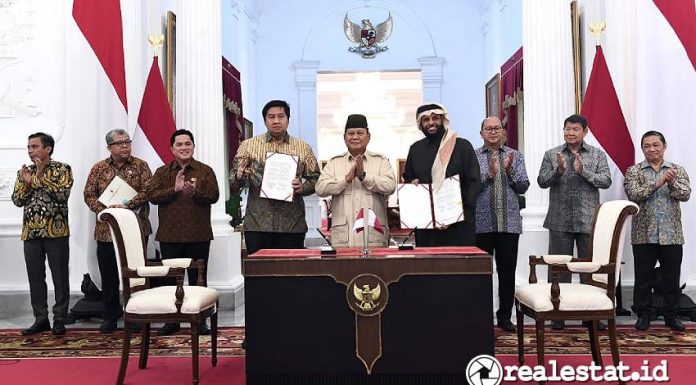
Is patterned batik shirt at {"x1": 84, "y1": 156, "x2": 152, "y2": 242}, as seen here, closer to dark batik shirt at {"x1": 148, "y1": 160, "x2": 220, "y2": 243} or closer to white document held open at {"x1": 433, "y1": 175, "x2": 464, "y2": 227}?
dark batik shirt at {"x1": 148, "y1": 160, "x2": 220, "y2": 243}

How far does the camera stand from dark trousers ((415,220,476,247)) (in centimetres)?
374

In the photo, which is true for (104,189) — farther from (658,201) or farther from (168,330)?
(658,201)

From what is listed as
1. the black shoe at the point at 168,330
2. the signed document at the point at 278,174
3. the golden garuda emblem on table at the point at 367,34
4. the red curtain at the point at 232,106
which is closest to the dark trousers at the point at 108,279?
the black shoe at the point at 168,330

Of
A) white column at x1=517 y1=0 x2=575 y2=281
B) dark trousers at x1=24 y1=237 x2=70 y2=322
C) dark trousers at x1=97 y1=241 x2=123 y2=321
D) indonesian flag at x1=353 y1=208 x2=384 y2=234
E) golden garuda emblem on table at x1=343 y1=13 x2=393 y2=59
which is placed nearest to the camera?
indonesian flag at x1=353 y1=208 x2=384 y2=234

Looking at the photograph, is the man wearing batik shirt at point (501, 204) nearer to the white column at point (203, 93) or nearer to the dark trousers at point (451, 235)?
the dark trousers at point (451, 235)

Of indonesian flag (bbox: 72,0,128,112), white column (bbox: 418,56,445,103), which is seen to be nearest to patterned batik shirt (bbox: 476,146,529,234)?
indonesian flag (bbox: 72,0,128,112)

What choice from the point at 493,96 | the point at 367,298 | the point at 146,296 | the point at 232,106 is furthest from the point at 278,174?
the point at 493,96

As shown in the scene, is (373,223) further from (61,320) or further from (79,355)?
(61,320)

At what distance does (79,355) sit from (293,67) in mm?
8747

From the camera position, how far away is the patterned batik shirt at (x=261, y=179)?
3.97m

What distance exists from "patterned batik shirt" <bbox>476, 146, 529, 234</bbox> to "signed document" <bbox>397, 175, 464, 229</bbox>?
1.03 m

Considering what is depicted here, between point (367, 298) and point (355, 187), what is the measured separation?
2.72 feet

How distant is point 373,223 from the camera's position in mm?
3461

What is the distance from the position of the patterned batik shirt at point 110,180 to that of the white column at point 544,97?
3047mm
